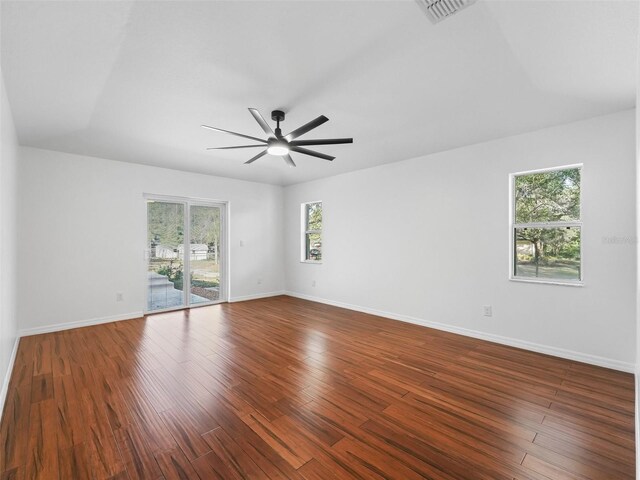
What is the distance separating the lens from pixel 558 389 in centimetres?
253

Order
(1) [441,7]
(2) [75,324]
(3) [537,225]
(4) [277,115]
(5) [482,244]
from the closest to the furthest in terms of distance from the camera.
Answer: (1) [441,7]
(4) [277,115]
(3) [537,225]
(5) [482,244]
(2) [75,324]

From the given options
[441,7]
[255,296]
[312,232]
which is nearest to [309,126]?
[441,7]

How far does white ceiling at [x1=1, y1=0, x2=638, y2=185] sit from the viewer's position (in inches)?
67.6

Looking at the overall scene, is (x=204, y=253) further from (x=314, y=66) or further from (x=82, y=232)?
(x=314, y=66)

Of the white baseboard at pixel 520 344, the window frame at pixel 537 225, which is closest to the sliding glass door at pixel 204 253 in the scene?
the white baseboard at pixel 520 344

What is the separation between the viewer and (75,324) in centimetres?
432

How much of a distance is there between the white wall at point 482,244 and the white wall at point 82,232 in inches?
130

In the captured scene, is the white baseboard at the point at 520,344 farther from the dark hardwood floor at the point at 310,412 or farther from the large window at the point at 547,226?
the large window at the point at 547,226

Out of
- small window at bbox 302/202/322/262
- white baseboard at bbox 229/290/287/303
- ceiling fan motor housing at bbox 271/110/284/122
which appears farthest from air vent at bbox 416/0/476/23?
white baseboard at bbox 229/290/287/303

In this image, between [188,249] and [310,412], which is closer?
[310,412]

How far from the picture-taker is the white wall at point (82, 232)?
4.02 metres

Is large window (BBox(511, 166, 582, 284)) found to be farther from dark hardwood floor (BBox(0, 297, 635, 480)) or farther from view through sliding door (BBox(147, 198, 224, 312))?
view through sliding door (BBox(147, 198, 224, 312))

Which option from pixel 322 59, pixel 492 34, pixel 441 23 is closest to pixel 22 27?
pixel 322 59

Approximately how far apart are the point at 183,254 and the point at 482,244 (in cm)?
509
